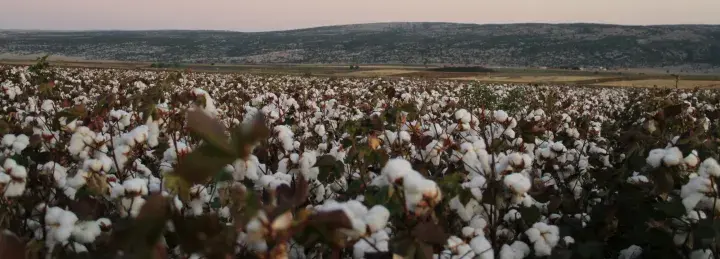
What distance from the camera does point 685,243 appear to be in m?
2.92

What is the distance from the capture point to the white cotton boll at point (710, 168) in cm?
249

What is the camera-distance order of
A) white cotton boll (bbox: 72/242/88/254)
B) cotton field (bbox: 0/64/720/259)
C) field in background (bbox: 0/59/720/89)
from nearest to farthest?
cotton field (bbox: 0/64/720/259)
white cotton boll (bbox: 72/242/88/254)
field in background (bbox: 0/59/720/89)

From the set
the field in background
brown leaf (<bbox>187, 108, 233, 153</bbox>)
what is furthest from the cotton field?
the field in background

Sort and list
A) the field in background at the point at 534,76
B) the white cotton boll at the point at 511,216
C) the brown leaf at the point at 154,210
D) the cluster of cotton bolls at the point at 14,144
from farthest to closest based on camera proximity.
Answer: the field in background at the point at 534,76 → the cluster of cotton bolls at the point at 14,144 → the white cotton boll at the point at 511,216 → the brown leaf at the point at 154,210

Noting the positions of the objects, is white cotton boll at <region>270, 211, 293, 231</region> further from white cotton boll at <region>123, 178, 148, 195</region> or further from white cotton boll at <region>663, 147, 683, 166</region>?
white cotton boll at <region>663, 147, 683, 166</region>

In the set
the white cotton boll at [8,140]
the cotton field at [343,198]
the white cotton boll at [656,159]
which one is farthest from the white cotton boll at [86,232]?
the white cotton boll at [656,159]

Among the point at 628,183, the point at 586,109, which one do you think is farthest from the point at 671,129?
the point at 586,109

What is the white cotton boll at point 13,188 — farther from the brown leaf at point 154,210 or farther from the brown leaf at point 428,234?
the brown leaf at point 154,210

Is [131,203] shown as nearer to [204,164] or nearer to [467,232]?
[467,232]

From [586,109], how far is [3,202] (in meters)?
15.6

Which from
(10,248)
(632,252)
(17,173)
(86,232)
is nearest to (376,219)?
(10,248)

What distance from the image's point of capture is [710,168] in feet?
8.30

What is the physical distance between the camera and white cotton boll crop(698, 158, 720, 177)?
249 centimetres

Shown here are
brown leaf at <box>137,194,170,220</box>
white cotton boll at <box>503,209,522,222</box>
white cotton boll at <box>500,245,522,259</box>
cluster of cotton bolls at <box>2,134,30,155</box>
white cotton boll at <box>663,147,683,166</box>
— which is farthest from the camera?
cluster of cotton bolls at <box>2,134,30,155</box>
